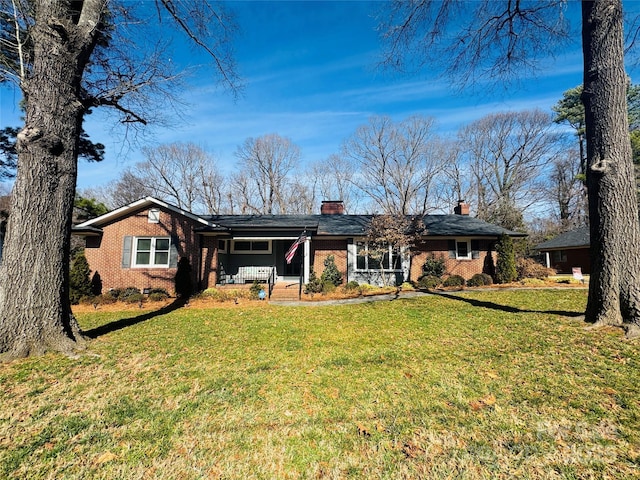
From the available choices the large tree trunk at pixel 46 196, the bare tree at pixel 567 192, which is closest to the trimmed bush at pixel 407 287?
the large tree trunk at pixel 46 196

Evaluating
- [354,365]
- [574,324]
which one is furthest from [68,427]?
[574,324]

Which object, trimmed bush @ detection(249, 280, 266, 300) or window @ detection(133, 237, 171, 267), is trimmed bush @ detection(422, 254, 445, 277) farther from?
window @ detection(133, 237, 171, 267)

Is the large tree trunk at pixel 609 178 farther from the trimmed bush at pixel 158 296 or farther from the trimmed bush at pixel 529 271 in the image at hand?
the trimmed bush at pixel 158 296

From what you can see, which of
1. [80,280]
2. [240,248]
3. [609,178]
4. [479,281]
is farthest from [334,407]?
[240,248]

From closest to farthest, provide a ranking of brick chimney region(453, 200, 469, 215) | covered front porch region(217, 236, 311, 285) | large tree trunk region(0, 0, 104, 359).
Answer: large tree trunk region(0, 0, 104, 359), covered front porch region(217, 236, 311, 285), brick chimney region(453, 200, 469, 215)

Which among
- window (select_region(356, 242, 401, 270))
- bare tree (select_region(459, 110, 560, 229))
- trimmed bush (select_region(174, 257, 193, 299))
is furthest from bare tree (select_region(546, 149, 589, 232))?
trimmed bush (select_region(174, 257, 193, 299))

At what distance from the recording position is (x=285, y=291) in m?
13.1

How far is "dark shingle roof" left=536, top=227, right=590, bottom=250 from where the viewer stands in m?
20.1

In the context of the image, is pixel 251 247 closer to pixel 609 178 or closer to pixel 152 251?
pixel 152 251

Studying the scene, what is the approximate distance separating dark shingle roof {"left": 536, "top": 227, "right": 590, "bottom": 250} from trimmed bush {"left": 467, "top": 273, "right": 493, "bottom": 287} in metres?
10.8

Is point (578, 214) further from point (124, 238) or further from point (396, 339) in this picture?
point (124, 238)

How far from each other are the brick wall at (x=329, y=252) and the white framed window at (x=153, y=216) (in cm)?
772

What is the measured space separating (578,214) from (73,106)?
3982 cm

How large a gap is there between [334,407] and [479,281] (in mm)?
13022
